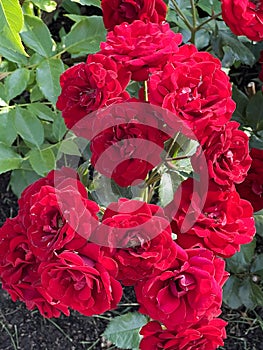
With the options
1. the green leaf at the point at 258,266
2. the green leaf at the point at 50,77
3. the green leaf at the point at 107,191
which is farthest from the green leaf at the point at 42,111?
the green leaf at the point at 258,266

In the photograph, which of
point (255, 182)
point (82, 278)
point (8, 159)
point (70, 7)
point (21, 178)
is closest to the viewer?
point (82, 278)

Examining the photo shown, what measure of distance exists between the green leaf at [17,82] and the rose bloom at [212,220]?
50cm

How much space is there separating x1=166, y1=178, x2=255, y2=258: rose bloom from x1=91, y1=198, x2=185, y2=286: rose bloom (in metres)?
0.08

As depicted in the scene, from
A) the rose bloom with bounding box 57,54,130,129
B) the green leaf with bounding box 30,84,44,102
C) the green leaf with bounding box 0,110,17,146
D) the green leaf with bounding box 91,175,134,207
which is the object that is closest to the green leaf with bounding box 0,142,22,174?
the green leaf with bounding box 0,110,17,146

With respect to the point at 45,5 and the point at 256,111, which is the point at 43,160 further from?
the point at 256,111

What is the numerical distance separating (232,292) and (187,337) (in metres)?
0.55

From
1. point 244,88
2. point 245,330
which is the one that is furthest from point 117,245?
point 244,88

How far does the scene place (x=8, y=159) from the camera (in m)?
1.42

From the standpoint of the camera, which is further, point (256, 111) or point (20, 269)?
point (256, 111)

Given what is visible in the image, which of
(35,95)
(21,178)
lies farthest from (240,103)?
(21,178)

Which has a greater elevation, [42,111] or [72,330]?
[42,111]

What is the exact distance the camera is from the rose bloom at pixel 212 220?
3.08ft

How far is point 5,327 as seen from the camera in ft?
5.52

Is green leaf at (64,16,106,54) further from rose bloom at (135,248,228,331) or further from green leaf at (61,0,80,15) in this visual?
rose bloom at (135,248,228,331)
